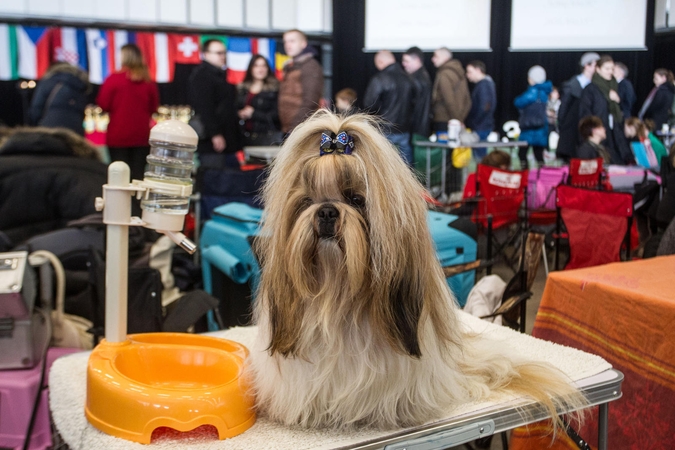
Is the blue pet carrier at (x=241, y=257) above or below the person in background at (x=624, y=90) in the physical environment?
below

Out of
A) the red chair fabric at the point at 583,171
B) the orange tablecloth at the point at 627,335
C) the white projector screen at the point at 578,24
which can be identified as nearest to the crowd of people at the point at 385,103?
the white projector screen at the point at 578,24

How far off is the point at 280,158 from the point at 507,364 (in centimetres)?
78

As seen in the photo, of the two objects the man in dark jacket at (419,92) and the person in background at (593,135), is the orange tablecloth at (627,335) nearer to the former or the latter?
the person in background at (593,135)

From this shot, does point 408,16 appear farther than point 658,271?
Yes

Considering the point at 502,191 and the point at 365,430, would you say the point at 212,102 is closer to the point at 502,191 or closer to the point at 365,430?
the point at 502,191

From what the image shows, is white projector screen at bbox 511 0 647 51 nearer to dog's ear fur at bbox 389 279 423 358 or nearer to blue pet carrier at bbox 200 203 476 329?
blue pet carrier at bbox 200 203 476 329

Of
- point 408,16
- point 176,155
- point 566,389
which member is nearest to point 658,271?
point 566,389

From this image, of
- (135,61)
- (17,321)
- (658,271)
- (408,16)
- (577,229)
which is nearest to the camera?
(17,321)

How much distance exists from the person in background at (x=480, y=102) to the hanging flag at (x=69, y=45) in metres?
5.07

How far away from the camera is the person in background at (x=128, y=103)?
520 cm

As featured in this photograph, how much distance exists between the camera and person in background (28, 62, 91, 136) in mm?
4906

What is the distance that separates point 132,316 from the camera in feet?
7.89

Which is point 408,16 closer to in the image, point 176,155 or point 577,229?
→ point 577,229

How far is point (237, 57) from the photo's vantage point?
9.09 metres
